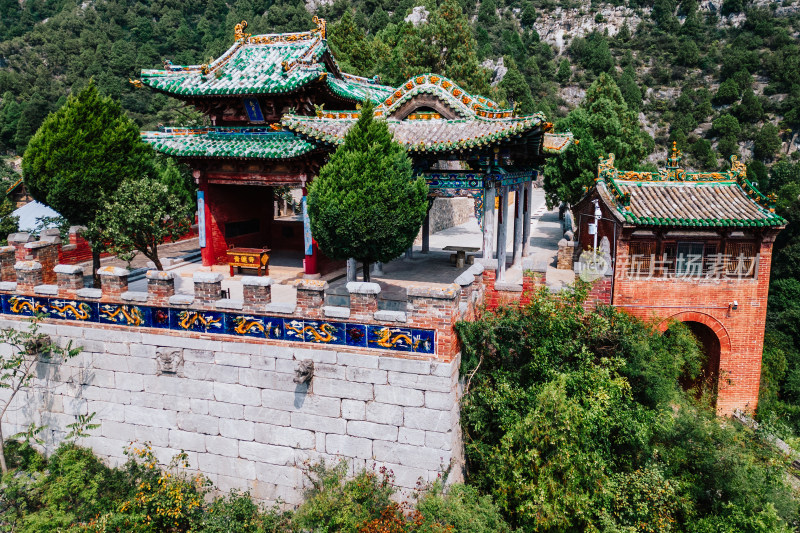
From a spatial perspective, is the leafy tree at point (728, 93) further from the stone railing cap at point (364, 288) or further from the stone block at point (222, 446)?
the stone block at point (222, 446)

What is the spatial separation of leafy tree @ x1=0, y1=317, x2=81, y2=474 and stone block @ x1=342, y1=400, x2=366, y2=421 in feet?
18.3

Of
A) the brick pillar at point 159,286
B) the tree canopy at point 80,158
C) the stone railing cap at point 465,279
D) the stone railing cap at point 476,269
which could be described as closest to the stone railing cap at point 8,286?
the brick pillar at point 159,286

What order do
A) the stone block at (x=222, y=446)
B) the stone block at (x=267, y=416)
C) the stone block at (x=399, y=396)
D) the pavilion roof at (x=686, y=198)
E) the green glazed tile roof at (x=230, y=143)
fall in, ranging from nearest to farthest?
the stone block at (x=399, y=396)
the stone block at (x=267, y=416)
the stone block at (x=222, y=446)
the pavilion roof at (x=686, y=198)
the green glazed tile roof at (x=230, y=143)

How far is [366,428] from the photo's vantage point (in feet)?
31.1

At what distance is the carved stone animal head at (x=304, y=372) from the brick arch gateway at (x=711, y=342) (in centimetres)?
772

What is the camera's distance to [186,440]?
34.9ft

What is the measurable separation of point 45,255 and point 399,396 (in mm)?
8834

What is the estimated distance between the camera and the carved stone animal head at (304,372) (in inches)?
369

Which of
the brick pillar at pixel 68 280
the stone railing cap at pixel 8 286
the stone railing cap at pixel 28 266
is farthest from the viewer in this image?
the stone railing cap at pixel 8 286

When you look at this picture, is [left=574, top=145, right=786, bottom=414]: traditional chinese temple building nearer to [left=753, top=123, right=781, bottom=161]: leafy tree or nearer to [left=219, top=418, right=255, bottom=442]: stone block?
[left=219, top=418, right=255, bottom=442]: stone block

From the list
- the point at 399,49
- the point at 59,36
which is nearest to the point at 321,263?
the point at 399,49

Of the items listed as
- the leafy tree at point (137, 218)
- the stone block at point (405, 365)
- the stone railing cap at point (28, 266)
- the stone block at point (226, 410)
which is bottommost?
the stone block at point (226, 410)

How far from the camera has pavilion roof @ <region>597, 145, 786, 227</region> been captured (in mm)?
11930

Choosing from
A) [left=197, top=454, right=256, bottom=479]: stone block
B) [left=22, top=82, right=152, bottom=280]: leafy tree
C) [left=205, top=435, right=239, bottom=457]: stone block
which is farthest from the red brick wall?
[left=22, top=82, right=152, bottom=280]: leafy tree
